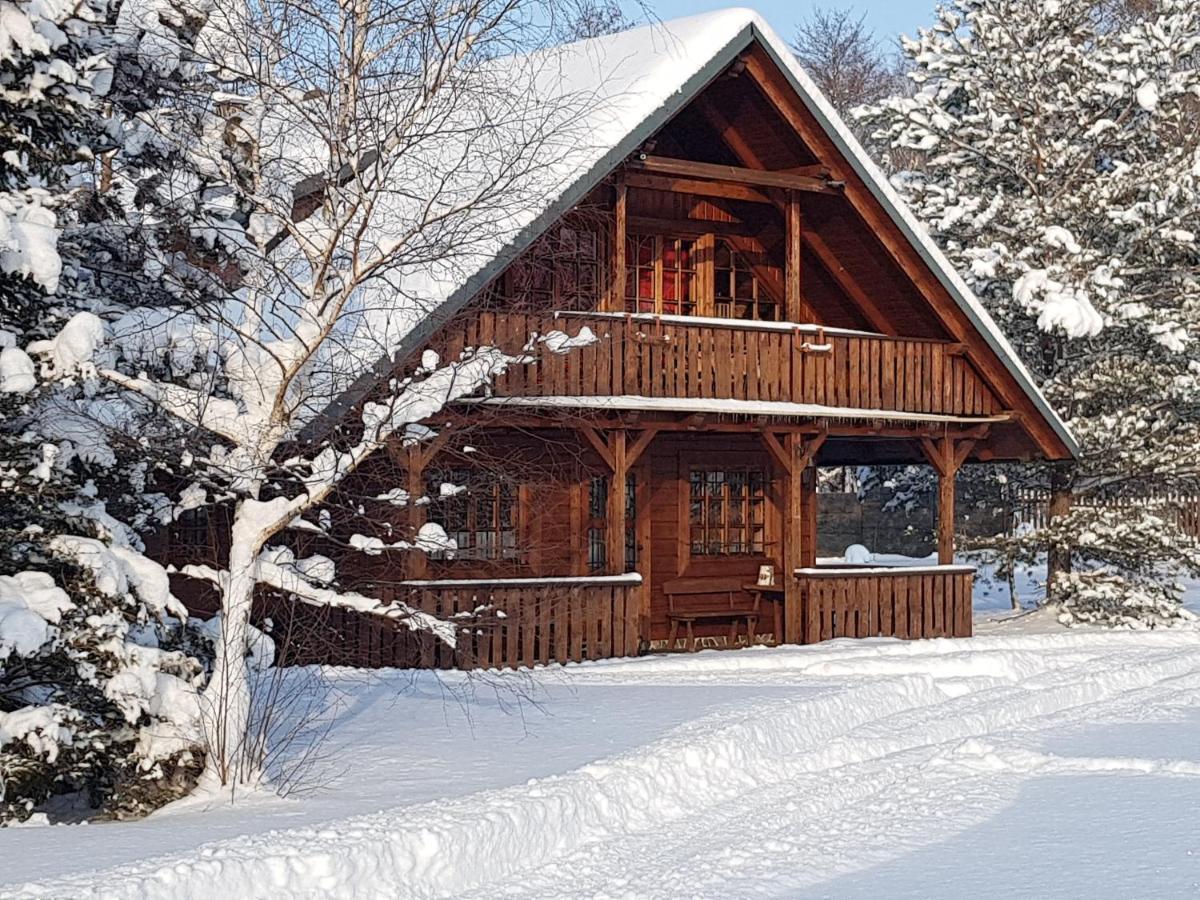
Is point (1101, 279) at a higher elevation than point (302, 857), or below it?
higher

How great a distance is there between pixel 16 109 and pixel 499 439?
363 inches

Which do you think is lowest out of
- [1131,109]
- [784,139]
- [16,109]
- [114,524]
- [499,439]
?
[114,524]

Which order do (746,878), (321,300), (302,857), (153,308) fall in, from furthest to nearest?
(153,308)
(321,300)
(746,878)
(302,857)

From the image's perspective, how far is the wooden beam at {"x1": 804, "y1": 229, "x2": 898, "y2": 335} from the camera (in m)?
19.8

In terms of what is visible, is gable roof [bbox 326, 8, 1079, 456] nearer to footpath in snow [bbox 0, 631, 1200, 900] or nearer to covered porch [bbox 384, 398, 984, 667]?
covered porch [bbox 384, 398, 984, 667]

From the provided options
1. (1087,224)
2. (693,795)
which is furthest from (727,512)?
(693,795)

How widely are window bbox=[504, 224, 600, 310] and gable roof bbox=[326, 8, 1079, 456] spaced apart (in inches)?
44.4

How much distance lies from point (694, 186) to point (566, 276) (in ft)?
5.82

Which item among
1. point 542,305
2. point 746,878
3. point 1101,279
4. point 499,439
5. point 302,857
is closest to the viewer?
point 302,857

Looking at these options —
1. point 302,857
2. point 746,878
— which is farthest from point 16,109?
point 746,878

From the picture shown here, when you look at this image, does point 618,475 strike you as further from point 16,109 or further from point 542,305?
point 16,109

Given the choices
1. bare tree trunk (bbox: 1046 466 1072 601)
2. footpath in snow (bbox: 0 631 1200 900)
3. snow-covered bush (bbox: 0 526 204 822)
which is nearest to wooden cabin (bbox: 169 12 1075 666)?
footpath in snow (bbox: 0 631 1200 900)

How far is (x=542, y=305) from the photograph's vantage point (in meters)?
17.0

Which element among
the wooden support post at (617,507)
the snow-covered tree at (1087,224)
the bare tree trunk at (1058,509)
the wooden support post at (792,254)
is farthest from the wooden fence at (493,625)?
the bare tree trunk at (1058,509)
